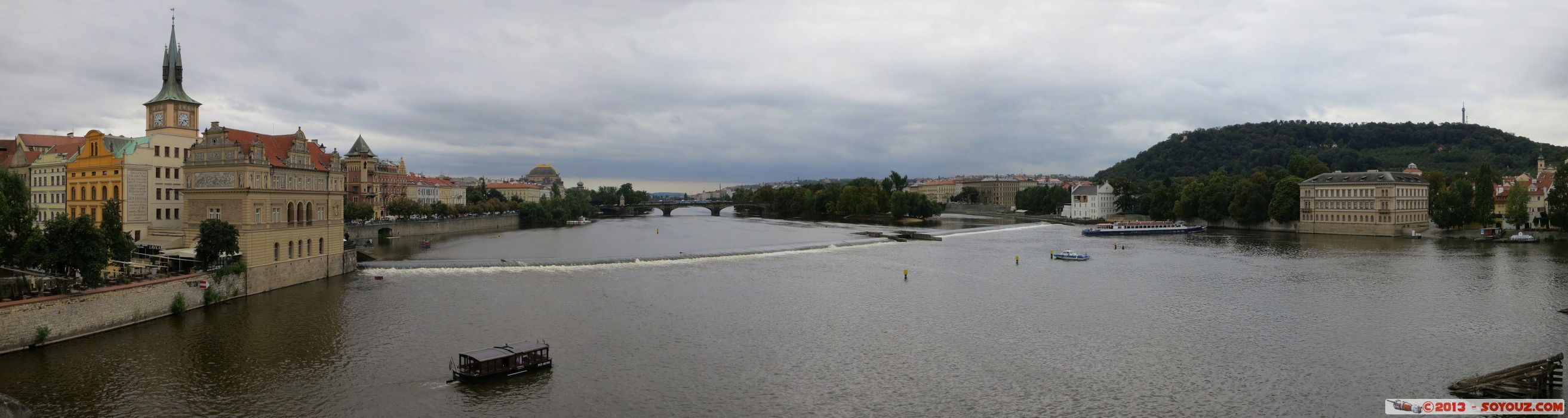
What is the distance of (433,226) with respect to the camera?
3049 inches

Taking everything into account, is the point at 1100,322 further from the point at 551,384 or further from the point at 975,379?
the point at 551,384

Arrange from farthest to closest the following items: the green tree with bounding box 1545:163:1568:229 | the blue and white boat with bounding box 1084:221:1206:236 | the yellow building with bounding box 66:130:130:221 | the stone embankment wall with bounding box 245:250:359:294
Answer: the blue and white boat with bounding box 1084:221:1206:236 < the green tree with bounding box 1545:163:1568:229 < the yellow building with bounding box 66:130:130:221 < the stone embankment wall with bounding box 245:250:359:294

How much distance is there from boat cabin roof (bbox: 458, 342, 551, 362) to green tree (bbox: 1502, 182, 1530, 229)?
77727 millimetres

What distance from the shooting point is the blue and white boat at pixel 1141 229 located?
8088 centimetres

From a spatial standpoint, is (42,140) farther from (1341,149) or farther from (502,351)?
(1341,149)

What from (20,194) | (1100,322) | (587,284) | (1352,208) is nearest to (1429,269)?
(1100,322)

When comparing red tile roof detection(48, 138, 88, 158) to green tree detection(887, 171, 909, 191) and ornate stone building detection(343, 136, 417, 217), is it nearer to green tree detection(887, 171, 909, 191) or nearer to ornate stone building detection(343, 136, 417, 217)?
ornate stone building detection(343, 136, 417, 217)

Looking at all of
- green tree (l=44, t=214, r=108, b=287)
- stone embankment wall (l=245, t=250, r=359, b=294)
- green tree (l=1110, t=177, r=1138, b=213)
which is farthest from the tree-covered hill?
green tree (l=44, t=214, r=108, b=287)

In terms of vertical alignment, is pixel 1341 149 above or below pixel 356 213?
above

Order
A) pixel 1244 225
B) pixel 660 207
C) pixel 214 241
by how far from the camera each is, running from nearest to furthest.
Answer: pixel 214 241, pixel 1244 225, pixel 660 207

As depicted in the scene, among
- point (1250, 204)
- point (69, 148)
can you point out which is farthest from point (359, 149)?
point (1250, 204)

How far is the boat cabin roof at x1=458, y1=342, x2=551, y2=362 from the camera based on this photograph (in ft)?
67.0

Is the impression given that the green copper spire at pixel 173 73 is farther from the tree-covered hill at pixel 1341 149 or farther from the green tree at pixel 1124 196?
the tree-covered hill at pixel 1341 149

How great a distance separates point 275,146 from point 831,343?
2780 centimetres
